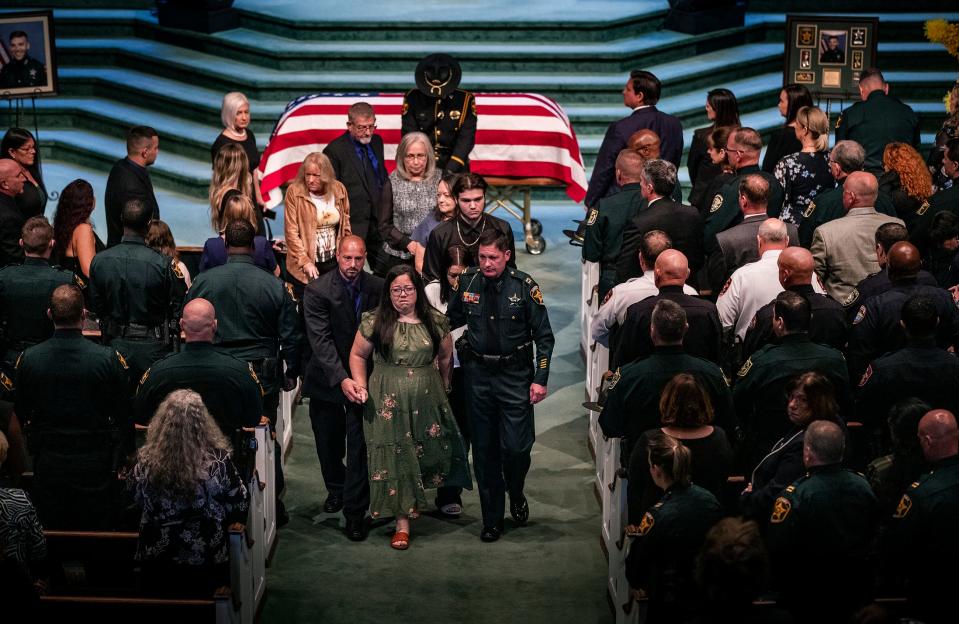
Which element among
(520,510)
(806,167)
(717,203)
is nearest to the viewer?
(520,510)

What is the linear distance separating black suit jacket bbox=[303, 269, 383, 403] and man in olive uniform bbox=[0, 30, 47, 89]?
585 centimetres

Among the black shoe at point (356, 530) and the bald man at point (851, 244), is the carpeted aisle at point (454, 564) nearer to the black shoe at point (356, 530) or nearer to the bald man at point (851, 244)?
the black shoe at point (356, 530)

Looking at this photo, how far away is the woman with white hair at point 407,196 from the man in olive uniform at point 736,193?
5.68 feet

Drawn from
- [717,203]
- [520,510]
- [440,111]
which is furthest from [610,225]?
[440,111]

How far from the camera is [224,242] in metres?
7.37

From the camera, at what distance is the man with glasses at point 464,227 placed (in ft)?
23.2

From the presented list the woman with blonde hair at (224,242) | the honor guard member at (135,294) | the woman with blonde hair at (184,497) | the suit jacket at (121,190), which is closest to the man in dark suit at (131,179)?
the suit jacket at (121,190)

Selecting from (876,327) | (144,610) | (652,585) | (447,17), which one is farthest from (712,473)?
(447,17)

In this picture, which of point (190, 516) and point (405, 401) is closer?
point (190, 516)

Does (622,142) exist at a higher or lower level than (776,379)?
higher

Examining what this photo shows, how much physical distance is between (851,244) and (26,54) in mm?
7491

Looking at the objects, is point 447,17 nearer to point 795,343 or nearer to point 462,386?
point 462,386

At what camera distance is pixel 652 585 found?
191 inches

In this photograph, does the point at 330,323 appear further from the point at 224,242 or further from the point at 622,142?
the point at 622,142
